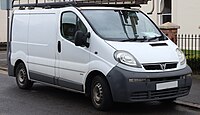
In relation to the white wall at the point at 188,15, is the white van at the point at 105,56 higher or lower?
lower

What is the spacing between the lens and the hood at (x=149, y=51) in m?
7.54

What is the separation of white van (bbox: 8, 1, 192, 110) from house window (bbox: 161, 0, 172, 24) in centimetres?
1010

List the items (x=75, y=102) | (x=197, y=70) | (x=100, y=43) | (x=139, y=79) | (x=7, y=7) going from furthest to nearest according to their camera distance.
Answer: (x=7, y=7) < (x=197, y=70) < (x=75, y=102) < (x=100, y=43) < (x=139, y=79)

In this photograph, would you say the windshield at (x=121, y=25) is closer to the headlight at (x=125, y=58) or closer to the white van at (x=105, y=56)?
the white van at (x=105, y=56)

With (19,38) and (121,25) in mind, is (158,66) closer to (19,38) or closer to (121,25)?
(121,25)

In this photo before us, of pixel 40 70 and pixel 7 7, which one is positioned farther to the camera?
pixel 7 7

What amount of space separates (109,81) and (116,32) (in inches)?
44.5

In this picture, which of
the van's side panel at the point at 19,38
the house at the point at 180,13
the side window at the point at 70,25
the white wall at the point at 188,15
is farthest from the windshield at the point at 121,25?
the white wall at the point at 188,15

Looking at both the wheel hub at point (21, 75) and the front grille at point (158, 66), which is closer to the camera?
the front grille at point (158, 66)

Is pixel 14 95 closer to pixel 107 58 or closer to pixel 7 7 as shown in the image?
pixel 107 58

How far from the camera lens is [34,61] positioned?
32.1ft

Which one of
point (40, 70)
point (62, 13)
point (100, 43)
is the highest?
point (62, 13)

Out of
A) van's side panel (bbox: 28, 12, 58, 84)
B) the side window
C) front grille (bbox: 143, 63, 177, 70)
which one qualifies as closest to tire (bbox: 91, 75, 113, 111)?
front grille (bbox: 143, 63, 177, 70)

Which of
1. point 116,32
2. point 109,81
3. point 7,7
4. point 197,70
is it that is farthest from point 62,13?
point 7,7
